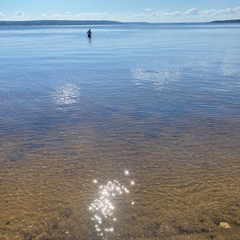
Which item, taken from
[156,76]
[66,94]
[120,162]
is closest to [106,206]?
[120,162]

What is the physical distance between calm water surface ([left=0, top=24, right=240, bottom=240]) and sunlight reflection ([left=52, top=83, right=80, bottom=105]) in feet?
0.21

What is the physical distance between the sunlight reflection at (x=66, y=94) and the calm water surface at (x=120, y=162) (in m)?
0.06

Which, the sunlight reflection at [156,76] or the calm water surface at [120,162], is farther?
the sunlight reflection at [156,76]

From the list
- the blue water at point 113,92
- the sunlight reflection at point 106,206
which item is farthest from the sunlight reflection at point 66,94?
the sunlight reflection at point 106,206

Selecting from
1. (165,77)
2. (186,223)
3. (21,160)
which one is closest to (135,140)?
(21,160)

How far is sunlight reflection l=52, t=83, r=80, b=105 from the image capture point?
1805 centimetres

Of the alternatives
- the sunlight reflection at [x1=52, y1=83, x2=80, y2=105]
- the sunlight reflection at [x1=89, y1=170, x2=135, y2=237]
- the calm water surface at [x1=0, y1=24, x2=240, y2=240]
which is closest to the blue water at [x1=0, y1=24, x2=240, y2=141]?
the sunlight reflection at [x1=52, y1=83, x2=80, y2=105]

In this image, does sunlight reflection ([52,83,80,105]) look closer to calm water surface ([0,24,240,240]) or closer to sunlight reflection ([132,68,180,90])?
calm water surface ([0,24,240,240])

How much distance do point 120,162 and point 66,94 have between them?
34.3ft

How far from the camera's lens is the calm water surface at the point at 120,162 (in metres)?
7.25

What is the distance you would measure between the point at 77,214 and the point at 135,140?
5.05m

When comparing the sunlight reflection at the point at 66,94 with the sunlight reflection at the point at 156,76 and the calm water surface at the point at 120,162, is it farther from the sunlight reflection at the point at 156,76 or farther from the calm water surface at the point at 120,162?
the sunlight reflection at the point at 156,76

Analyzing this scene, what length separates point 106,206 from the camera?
7945mm

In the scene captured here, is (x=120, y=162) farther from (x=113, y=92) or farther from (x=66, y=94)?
(x=66, y=94)
